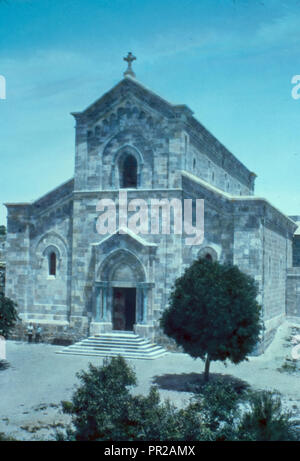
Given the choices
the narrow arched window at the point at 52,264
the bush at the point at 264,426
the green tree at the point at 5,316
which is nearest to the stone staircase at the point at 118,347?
the green tree at the point at 5,316

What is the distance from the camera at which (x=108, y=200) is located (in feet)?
93.8

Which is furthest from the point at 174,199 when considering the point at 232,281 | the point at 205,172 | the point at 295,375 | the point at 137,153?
the point at 295,375

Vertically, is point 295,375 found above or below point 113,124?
below

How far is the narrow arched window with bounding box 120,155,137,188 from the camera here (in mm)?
28953


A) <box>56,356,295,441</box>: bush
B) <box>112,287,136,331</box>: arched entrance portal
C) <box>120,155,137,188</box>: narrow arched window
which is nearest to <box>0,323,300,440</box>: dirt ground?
<box>56,356,295,441</box>: bush

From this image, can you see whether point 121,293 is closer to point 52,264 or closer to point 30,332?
point 52,264

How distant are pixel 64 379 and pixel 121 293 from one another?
8.48 metres

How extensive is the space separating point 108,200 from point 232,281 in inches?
426

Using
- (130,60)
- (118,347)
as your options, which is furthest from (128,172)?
(118,347)

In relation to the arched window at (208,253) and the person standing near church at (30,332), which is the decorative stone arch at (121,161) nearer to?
the arched window at (208,253)

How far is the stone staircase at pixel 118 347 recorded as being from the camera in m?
25.5

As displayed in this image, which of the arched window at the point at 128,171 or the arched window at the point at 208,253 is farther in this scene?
the arched window at the point at 128,171

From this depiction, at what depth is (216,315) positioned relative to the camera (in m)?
19.2
